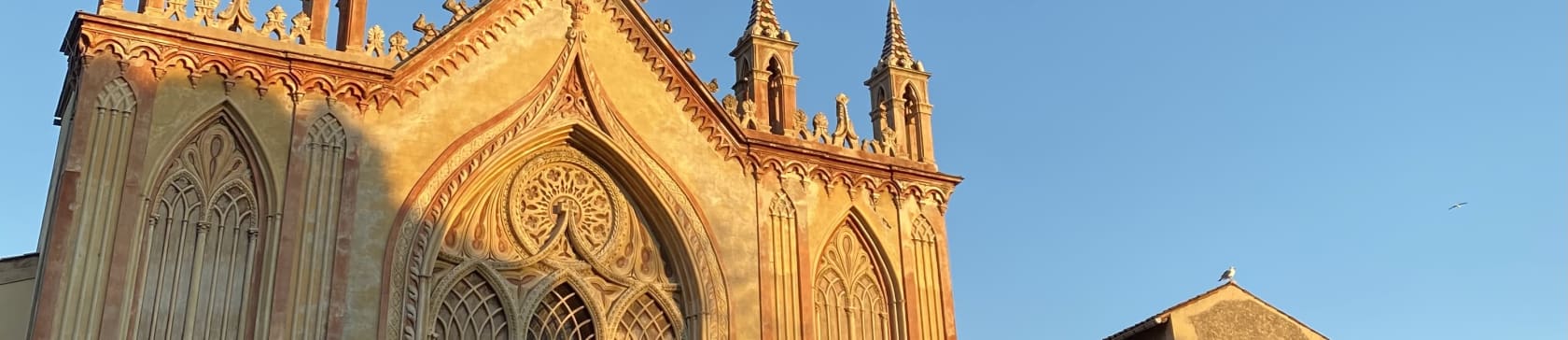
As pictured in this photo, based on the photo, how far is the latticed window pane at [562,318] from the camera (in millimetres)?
17031

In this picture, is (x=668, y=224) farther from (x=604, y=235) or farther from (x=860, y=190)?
(x=860, y=190)

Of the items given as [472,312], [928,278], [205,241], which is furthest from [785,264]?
[205,241]

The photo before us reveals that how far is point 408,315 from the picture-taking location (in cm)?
1585

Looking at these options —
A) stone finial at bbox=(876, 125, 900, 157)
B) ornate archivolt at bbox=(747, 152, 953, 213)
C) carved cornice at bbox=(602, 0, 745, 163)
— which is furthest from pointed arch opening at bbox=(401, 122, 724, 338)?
stone finial at bbox=(876, 125, 900, 157)

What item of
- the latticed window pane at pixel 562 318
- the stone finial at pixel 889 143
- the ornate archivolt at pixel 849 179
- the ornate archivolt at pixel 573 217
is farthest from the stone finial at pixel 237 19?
the stone finial at pixel 889 143

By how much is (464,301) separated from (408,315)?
0.86m

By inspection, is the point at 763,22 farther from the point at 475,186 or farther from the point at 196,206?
the point at 196,206

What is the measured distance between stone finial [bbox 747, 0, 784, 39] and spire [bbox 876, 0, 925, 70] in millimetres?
1596

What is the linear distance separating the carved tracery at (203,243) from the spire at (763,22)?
6.67 m

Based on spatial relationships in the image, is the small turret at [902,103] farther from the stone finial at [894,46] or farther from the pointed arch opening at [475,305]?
the pointed arch opening at [475,305]

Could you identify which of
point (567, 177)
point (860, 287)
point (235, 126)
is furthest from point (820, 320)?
point (235, 126)

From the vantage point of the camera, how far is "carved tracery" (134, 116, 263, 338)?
1451 centimetres

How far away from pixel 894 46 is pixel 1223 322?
5362 millimetres

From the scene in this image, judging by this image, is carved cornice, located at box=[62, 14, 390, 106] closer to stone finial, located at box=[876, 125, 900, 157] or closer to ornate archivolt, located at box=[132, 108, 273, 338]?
ornate archivolt, located at box=[132, 108, 273, 338]
